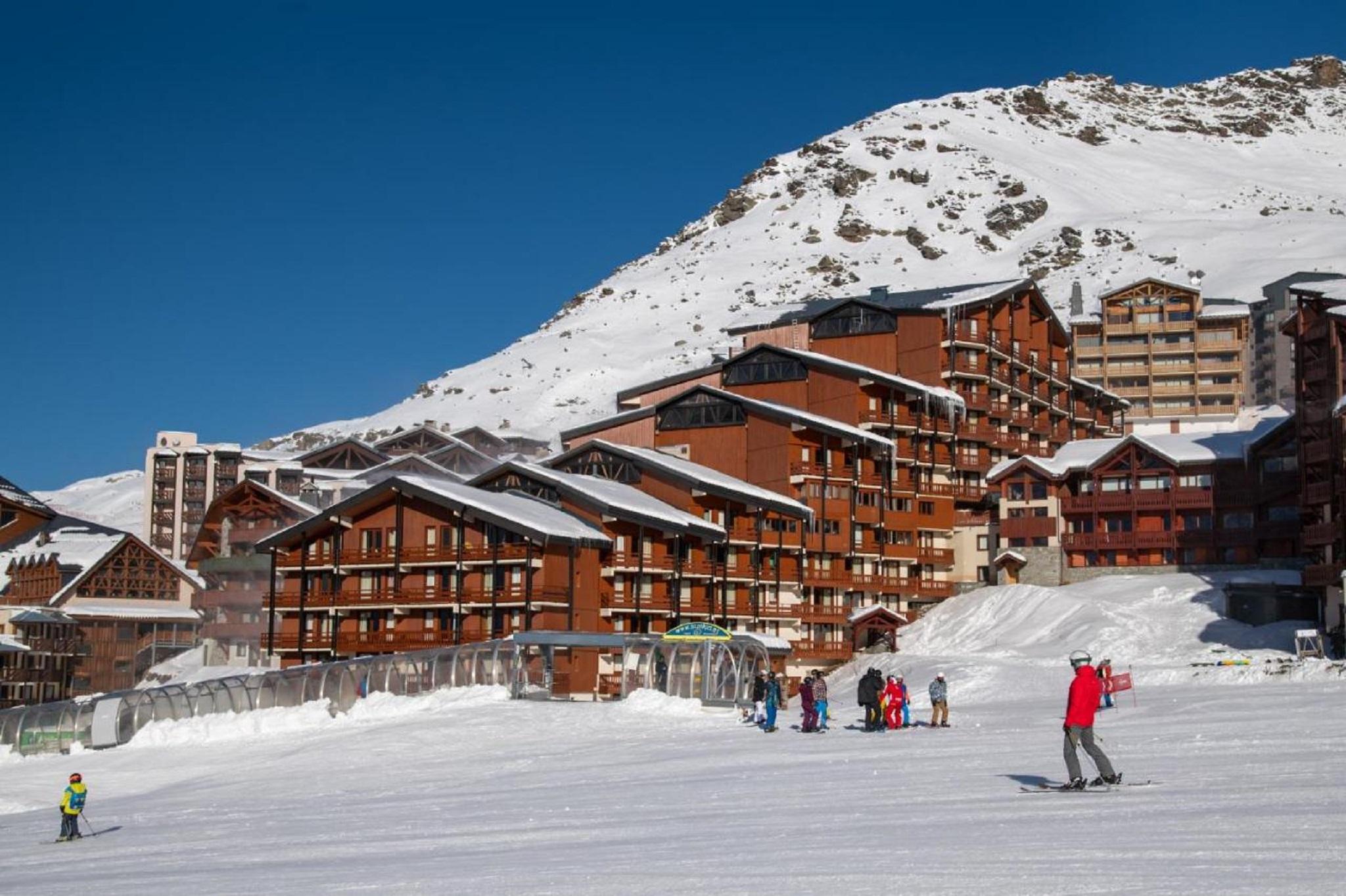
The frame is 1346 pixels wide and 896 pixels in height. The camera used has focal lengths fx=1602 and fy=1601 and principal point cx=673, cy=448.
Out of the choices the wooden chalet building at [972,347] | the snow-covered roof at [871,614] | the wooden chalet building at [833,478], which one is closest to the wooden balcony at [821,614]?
the wooden chalet building at [833,478]

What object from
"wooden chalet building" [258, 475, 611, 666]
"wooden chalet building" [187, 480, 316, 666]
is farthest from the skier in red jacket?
"wooden chalet building" [187, 480, 316, 666]

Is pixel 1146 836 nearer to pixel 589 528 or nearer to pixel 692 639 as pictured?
pixel 692 639

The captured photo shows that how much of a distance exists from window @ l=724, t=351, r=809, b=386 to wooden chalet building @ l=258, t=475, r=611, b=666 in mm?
25086

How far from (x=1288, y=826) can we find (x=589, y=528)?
4970 centimetres

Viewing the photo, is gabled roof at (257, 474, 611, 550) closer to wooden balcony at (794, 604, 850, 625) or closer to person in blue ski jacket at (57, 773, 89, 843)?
wooden balcony at (794, 604, 850, 625)

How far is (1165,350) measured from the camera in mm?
134875

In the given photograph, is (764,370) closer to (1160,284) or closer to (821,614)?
(821,614)

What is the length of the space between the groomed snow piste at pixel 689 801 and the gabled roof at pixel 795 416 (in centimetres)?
2941

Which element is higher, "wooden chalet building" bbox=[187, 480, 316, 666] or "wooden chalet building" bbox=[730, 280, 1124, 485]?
"wooden chalet building" bbox=[730, 280, 1124, 485]

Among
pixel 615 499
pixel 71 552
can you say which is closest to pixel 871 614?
pixel 615 499

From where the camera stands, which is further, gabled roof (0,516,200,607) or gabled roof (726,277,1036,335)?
gabled roof (0,516,200,607)

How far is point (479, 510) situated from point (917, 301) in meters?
44.7

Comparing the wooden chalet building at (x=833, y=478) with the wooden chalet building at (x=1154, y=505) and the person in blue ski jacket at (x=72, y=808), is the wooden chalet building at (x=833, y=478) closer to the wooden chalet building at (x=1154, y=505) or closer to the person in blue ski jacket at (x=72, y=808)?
the wooden chalet building at (x=1154, y=505)

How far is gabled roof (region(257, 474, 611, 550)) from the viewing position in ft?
207
